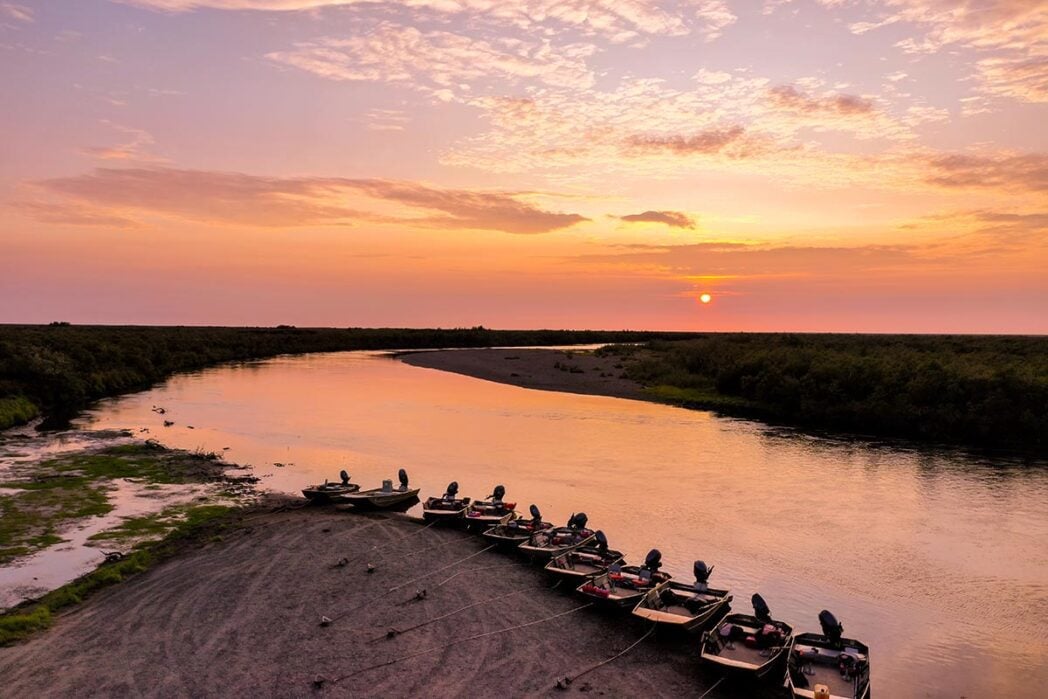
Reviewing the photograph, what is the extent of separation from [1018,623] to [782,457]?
28571 mm

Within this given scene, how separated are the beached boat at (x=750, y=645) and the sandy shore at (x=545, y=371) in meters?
67.4

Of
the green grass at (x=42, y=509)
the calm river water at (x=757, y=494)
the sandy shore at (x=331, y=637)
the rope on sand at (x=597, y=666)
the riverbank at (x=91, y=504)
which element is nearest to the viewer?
the sandy shore at (x=331, y=637)

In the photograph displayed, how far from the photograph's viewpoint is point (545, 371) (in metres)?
122

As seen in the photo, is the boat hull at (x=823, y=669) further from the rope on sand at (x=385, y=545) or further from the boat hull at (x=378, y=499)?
the boat hull at (x=378, y=499)

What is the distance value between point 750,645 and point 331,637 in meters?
12.6

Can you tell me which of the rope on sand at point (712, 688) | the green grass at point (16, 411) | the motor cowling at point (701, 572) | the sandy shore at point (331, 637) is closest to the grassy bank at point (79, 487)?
the sandy shore at point (331, 637)

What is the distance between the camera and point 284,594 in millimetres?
25812

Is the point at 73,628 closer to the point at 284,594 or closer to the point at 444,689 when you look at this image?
the point at 284,594

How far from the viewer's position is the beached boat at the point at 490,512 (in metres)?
34.0

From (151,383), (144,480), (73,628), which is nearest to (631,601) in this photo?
(73,628)

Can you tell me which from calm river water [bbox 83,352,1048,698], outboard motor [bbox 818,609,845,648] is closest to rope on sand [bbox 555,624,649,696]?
outboard motor [bbox 818,609,845,648]

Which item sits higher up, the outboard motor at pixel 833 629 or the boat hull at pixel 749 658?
the outboard motor at pixel 833 629

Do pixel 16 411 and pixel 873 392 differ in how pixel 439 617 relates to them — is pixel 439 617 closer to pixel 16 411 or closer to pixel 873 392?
pixel 873 392

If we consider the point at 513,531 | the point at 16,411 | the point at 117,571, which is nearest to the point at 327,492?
the point at 513,531
